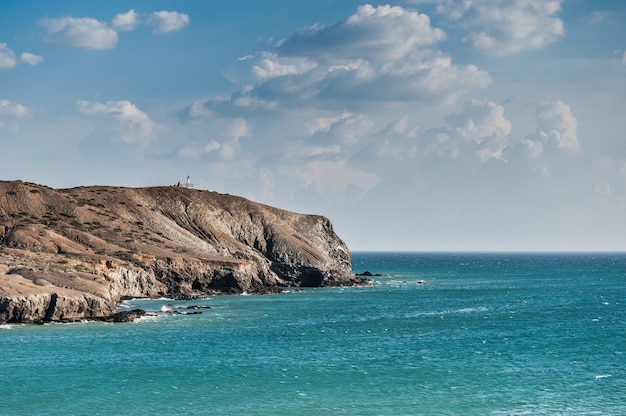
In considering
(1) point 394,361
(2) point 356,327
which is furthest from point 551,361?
(2) point 356,327

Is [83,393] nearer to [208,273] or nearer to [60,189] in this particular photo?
[208,273]

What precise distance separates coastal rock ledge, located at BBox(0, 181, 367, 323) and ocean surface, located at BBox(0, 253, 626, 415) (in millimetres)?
7014

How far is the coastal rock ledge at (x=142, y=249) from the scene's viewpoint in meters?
87.2

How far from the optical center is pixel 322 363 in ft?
199

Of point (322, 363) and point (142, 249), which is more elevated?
point (142, 249)

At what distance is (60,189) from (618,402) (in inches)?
5537

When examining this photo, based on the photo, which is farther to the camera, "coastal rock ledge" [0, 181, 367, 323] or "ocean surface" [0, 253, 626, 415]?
"coastal rock ledge" [0, 181, 367, 323]

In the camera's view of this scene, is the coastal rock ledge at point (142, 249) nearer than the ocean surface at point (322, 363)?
No

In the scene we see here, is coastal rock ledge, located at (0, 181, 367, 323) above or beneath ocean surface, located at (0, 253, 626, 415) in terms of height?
above

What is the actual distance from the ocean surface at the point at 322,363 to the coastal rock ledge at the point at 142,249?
7.01 m

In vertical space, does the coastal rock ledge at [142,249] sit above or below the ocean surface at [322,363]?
above

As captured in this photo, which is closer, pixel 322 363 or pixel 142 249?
pixel 322 363

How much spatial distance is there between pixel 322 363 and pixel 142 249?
7582 centimetres

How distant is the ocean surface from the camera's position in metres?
47.7
